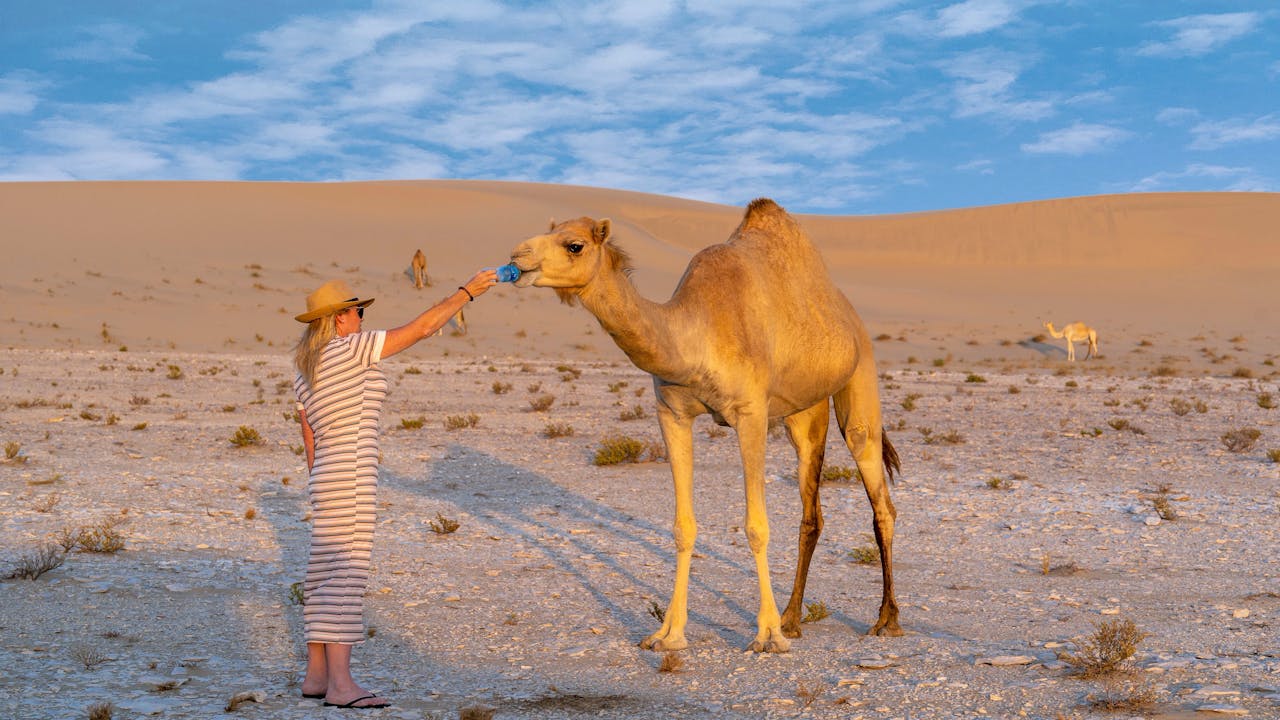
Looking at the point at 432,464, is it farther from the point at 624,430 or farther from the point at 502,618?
the point at 502,618

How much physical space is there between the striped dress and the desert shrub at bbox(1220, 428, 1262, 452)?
41.5 feet

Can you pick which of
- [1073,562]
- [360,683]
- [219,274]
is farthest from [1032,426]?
[219,274]

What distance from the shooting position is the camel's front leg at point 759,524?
6324 mm

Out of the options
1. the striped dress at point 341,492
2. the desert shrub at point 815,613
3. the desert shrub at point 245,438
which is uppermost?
the striped dress at point 341,492

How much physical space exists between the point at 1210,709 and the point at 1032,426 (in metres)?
12.6

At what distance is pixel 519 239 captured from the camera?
59625 millimetres

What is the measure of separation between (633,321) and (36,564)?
4956 millimetres

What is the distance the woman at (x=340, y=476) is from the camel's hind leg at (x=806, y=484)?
107 inches

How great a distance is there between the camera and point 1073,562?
348 inches

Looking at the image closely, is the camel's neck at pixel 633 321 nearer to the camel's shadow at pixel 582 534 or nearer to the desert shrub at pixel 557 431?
the camel's shadow at pixel 582 534

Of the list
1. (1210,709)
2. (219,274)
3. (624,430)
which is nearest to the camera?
(1210,709)

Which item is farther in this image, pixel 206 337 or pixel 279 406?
pixel 206 337

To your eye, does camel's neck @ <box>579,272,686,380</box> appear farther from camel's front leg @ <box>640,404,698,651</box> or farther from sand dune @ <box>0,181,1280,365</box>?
sand dune @ <box>0,181,1280,365</box>

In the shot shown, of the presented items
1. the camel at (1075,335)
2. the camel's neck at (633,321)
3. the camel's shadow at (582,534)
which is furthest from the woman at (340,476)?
Result: the camel at (1075,335)
